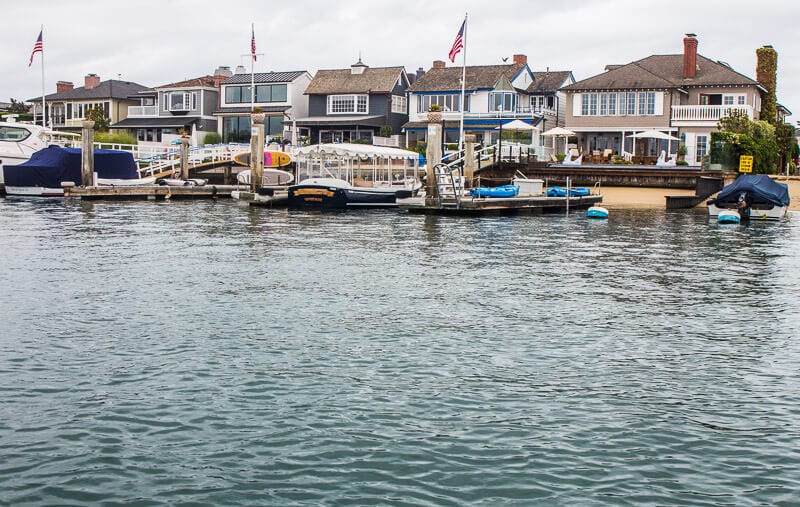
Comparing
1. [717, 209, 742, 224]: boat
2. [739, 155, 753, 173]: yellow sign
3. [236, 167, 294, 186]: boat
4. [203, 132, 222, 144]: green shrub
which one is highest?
[203, 132, 222, 144]: green shrub

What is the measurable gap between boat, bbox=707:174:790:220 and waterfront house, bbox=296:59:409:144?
139ft

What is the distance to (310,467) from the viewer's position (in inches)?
312

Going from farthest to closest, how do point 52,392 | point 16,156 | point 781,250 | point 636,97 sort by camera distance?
1. point 636,97
2. point 16,156
3. point 781,250
4. point 52,392

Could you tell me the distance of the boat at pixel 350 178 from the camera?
42.3 metres

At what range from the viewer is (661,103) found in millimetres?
60875

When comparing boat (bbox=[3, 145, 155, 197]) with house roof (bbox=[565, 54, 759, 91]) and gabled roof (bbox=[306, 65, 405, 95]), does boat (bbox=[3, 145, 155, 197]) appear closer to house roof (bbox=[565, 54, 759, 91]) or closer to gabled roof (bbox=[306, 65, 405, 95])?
gabled roof (bbox=[306, 65, 405, 95])

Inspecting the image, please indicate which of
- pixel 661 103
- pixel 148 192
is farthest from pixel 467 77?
pixel 148 192

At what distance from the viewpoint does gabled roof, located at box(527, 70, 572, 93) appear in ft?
239

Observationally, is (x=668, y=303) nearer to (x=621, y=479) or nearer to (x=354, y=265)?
(x=354, y=265)

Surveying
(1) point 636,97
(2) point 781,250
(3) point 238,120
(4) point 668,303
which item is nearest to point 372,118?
(3) point 238,120

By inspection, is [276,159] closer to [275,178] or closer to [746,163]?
[275,178]

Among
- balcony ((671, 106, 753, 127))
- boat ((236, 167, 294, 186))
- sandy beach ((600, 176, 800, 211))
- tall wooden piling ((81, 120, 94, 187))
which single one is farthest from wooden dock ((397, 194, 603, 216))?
balcony ((671, 106, 753, 127))

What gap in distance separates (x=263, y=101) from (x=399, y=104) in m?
13.0

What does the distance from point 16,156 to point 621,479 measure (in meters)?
51.3
